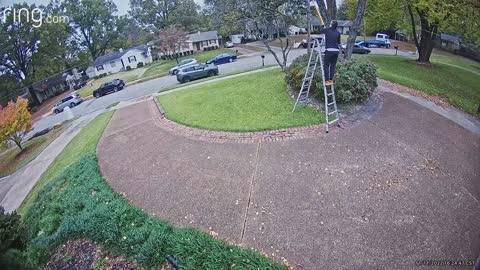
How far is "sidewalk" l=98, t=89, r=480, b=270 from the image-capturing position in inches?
174

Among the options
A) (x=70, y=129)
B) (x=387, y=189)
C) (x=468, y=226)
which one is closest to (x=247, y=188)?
(x=387, y=189)

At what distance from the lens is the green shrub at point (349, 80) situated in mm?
8594

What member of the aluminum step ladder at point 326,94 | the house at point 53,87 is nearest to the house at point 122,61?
the house at point 53,87

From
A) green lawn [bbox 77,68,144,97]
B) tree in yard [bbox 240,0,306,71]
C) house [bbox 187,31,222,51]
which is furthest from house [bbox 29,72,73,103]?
tree in yard [bbox 240,0,306,71]

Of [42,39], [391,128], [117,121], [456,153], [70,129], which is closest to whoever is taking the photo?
[456,153]

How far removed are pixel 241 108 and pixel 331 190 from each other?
5.05 m

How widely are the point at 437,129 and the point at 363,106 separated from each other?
7.00 ft

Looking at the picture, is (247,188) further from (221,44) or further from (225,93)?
(221,44)

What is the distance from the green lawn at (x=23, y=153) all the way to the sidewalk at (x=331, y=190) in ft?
25.5

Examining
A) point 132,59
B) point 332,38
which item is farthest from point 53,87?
point 332,38

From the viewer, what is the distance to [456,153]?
686 cm

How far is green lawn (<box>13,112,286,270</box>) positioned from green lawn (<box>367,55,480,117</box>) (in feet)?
35.7

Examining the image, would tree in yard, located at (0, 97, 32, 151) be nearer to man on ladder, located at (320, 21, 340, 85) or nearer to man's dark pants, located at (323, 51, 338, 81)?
man's dark pants, located at (323, 51, 338, 81)

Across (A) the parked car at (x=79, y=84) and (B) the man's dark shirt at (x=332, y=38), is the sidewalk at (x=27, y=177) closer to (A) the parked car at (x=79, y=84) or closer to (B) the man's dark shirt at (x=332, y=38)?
(B) the man's dark shirt at (x=332, y=38)
